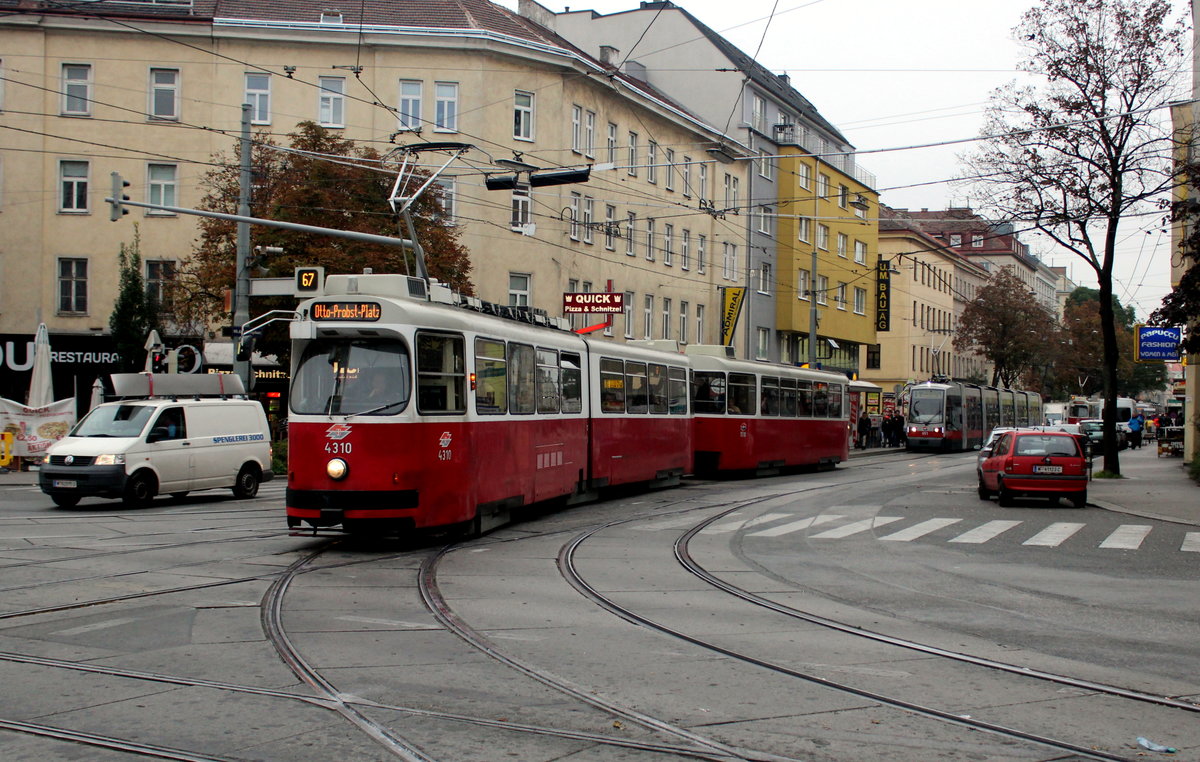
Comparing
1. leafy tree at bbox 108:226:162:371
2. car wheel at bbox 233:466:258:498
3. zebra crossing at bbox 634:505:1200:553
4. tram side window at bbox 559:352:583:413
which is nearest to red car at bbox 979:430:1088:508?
zebra crossing at bbox 634:505:1200:553

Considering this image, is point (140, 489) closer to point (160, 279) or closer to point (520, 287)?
point (160, 279)

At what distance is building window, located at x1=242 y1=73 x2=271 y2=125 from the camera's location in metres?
39.7

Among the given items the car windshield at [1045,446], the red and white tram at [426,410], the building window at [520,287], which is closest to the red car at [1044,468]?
the car windshield at [1045,446]

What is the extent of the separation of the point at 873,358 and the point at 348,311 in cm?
6893

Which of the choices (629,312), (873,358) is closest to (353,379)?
(629,312)

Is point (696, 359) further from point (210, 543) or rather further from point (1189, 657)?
point (1189, 657)

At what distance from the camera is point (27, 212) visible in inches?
1496

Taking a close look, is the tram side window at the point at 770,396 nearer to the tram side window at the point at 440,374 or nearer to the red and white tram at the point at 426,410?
the red and white tram at the point at 426,410

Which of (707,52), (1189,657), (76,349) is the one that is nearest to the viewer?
(1189,657)

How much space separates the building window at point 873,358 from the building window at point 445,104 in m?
43.1

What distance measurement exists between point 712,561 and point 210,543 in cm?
619

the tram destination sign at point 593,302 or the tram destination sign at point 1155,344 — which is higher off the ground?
the tram destination sign at point 593,302

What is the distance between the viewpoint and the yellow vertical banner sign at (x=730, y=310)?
51.6 m

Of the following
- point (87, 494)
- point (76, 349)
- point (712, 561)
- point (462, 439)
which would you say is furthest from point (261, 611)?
point (76, 349)
